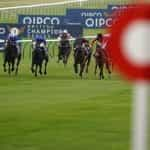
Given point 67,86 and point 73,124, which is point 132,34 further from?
point 67,86

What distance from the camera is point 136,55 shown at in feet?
12.5

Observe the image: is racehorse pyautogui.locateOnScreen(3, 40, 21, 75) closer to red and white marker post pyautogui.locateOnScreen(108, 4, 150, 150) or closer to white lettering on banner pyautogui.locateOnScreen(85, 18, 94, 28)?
white lettering on banner pyautogui.locateOnScreen(85, 18, 94, 28)

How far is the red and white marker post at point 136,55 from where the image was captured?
3709mm

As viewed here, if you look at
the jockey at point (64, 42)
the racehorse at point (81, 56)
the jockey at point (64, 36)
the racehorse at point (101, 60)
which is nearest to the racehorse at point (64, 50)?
the jockey at point (64, 42)

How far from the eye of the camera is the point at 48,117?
15.6 meters

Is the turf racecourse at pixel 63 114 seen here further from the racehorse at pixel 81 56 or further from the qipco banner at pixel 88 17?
the qipco banner at pixel 88 17

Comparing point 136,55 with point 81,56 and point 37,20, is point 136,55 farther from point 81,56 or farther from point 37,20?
point 37,20

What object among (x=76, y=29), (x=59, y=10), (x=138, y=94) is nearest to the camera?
(x=138, y=94)

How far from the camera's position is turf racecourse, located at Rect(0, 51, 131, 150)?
39.8 feet

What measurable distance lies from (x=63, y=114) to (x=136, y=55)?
12338 mm

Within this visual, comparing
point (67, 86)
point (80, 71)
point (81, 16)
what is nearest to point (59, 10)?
point (81, 16)

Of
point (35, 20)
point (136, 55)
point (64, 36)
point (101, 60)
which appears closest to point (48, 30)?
point (35, 20)

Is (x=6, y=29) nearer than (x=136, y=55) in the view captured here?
No

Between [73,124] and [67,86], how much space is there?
33.5 ft
